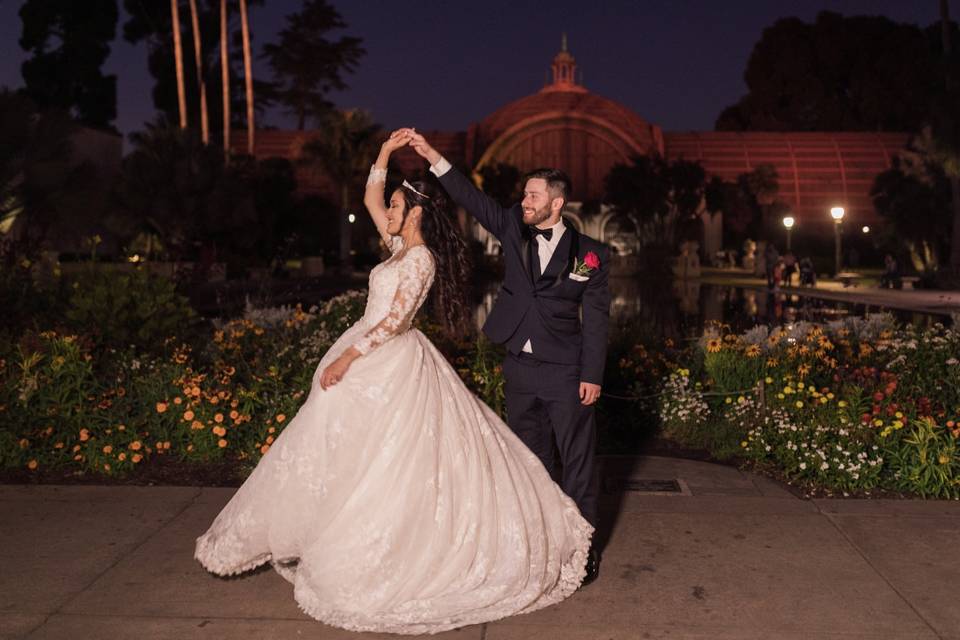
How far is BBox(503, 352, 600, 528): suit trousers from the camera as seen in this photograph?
4598mm

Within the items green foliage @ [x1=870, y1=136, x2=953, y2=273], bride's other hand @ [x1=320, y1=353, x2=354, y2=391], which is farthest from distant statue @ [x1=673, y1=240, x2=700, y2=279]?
bride's other hand @ [x1=320, y1=353, x2=354, y2=391]

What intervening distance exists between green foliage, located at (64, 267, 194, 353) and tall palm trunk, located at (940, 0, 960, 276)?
32089 mm

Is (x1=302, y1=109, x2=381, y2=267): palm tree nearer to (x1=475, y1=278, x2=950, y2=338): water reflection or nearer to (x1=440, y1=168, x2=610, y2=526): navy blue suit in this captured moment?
(x1=475, y1=278, x2=950, y2=338): water reflection

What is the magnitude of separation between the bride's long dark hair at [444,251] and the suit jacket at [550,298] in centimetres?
19

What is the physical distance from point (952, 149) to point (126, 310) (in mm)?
32650

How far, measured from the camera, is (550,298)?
15.1 feet

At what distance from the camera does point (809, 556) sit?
189 inches

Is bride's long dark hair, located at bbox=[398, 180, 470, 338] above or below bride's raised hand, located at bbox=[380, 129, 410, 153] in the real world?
below

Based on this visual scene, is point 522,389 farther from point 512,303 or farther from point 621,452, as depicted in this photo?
point 621,452

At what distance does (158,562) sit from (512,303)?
2.11 metres

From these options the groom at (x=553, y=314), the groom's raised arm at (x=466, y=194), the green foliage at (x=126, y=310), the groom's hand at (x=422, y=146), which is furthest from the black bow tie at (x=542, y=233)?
the green foliage at (x=126, y=310)

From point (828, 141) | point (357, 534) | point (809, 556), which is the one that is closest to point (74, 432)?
point (357, 534)

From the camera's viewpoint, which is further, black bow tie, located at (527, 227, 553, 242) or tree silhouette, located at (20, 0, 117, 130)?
tree silhouette, located at (20, 0, 117, 130)

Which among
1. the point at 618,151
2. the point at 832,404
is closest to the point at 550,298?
the point at 832,404
